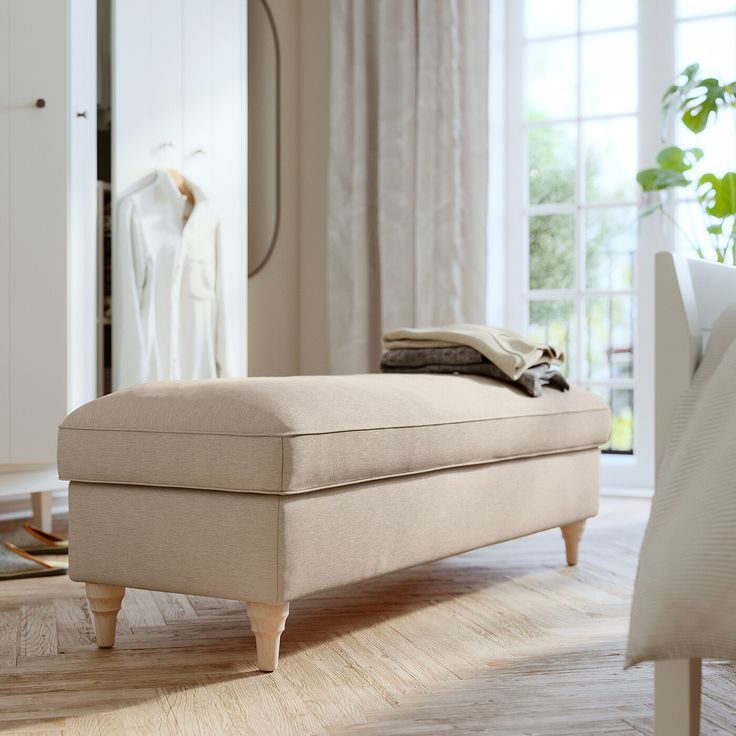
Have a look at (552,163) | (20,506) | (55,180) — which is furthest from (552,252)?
(20,506)

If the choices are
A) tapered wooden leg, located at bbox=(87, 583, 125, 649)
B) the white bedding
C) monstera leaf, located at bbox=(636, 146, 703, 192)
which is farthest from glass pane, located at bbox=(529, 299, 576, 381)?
the white bedding

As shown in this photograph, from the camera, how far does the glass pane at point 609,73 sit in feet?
13.3

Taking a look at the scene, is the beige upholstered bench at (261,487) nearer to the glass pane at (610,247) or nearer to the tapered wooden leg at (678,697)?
the tapered wooden leg at (678,697)

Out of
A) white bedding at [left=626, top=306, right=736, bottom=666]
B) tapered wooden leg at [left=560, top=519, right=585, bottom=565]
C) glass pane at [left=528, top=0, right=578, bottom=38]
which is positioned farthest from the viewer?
glass pane at [left=528, top=0, right=578, bottom=38]

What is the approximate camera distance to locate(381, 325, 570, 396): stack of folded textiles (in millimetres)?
2307

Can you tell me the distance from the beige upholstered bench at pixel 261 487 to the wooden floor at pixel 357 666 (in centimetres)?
12

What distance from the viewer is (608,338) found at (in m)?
4.12

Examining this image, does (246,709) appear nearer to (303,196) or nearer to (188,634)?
(188,634)

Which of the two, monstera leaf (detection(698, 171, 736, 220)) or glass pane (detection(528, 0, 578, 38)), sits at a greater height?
glass pane (detection(528, 0, 578, 38))

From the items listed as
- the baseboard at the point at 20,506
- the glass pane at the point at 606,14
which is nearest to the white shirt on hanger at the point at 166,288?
the baseboard at the point at 20,506

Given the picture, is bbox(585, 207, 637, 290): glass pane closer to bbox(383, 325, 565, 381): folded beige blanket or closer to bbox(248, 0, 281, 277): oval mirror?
bbox(248, 0, 281, 277): oval mirror

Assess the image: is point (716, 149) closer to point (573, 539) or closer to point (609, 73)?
point (609, 73)

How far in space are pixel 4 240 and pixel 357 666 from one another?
165cm

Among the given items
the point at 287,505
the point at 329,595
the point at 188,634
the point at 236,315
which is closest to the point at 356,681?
the point at 287,505
